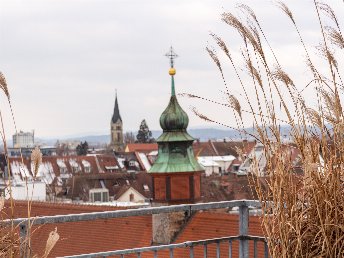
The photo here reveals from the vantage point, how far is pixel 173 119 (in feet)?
86.4

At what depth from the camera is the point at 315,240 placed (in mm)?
2600

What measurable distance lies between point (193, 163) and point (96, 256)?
23104 mm

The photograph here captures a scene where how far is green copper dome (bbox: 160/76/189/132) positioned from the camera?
26.3 metres

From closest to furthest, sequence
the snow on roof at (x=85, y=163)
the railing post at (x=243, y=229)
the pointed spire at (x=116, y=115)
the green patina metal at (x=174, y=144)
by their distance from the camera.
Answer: the railing post at (x=243, y=229) < the green patina metal at (x=174, y=144) < the snow on roof at (x=85, y=163) < the pointed spire at (x=116, y=115)

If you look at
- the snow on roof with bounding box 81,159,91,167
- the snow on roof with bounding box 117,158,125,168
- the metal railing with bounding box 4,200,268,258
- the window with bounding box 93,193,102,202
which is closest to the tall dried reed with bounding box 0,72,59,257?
the metal railing with bounding box 4,200,268,258

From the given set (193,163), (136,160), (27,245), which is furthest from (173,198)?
(136,160)

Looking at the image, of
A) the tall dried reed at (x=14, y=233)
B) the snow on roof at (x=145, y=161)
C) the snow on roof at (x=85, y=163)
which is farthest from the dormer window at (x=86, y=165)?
the tall dried reed at (x=14, y=233)

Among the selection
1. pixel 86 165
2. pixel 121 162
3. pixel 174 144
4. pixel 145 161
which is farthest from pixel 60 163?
pixel 174 144

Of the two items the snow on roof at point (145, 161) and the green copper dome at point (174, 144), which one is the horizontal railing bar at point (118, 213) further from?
the snow on roof at point (145, 161)

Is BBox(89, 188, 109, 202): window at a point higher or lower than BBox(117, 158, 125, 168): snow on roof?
lower

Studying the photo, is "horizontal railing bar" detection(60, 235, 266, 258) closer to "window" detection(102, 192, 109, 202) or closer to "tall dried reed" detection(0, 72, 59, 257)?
"tall dried reed" detection(0, 72, 59, 257)

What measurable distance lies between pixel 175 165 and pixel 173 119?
63.7 inches

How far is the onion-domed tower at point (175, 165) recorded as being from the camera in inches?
1030

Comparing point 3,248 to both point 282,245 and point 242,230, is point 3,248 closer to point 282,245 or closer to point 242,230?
point 282,245
